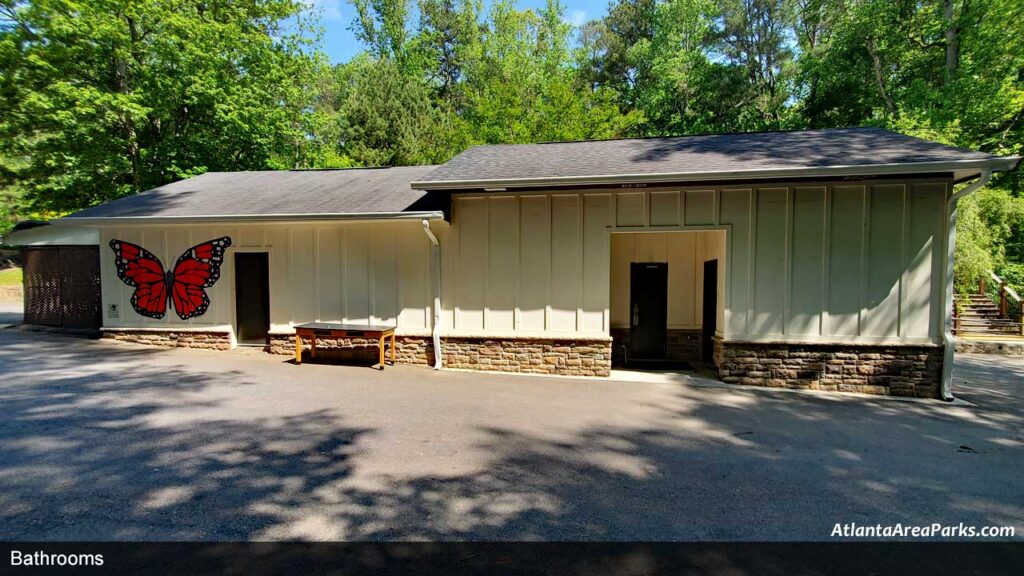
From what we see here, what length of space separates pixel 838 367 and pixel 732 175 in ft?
11.7

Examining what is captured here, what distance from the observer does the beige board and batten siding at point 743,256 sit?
6.73 metres

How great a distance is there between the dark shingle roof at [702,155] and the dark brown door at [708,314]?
2.21 m

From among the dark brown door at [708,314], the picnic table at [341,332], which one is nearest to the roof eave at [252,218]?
the picnic table at [341,332]

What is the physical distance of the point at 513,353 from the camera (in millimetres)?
7867

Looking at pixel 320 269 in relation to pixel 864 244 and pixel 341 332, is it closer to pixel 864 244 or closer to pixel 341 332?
pixel 341 332

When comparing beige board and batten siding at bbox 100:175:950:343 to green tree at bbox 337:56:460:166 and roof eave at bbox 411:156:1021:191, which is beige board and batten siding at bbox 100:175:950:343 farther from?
green tree at bbox 337:56:460:166

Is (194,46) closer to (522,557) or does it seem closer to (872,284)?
(522,557)

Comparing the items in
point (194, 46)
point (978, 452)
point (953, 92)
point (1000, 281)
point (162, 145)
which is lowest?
point (978, 452)

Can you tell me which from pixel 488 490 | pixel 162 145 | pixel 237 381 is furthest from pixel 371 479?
pixel 162 145

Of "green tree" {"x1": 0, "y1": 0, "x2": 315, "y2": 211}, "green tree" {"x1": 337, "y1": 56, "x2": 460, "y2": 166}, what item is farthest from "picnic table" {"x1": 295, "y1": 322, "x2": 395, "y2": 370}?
"green tree" {"x1": 337, "y1": 56, "x2": 460, "y2": 166}

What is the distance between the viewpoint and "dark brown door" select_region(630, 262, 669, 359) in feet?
31.3

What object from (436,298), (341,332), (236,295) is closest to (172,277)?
(236,295)

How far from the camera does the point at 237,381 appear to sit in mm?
6734

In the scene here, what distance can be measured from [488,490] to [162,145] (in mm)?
18287
